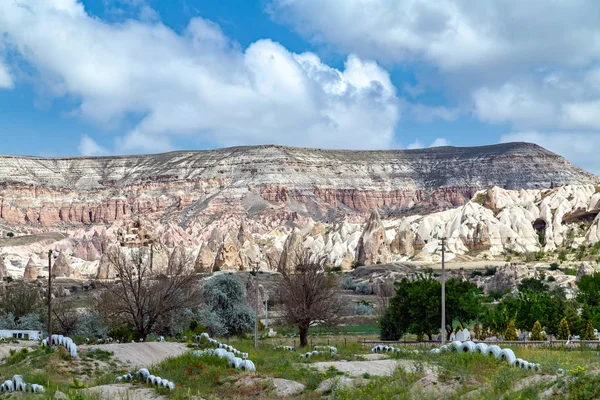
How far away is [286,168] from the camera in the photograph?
192m

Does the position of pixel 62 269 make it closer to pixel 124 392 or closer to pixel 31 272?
pixel 31 272

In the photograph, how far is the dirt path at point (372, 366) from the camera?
78.7ft

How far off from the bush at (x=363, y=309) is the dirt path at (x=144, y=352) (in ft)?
121

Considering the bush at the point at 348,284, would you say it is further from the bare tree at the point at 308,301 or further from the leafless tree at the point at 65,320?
the bare tree at the point at 308,301

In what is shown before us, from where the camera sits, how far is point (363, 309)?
7225 centimetres

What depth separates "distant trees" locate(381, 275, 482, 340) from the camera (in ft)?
148

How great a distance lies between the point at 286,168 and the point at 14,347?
154999 mm

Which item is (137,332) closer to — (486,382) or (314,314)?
(314,314)

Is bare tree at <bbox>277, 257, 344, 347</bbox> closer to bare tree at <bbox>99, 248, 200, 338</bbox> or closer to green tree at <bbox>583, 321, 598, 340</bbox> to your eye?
bare tree at <bbox>99, 248, 200, 338</bbox>

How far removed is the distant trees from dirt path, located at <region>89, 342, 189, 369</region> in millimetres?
15135

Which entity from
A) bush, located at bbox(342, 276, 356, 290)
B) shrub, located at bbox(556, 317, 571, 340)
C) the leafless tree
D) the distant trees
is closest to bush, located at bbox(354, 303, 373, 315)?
bush, located at bbox(342, 276, 356, 290)

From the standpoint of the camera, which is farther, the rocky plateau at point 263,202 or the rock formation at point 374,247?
the rocky plateau at point 263,202

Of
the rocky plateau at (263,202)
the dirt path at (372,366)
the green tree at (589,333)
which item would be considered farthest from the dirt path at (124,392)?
the rocky plateau at (263,202)

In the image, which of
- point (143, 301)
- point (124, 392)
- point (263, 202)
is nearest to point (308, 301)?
point (143, 301)
